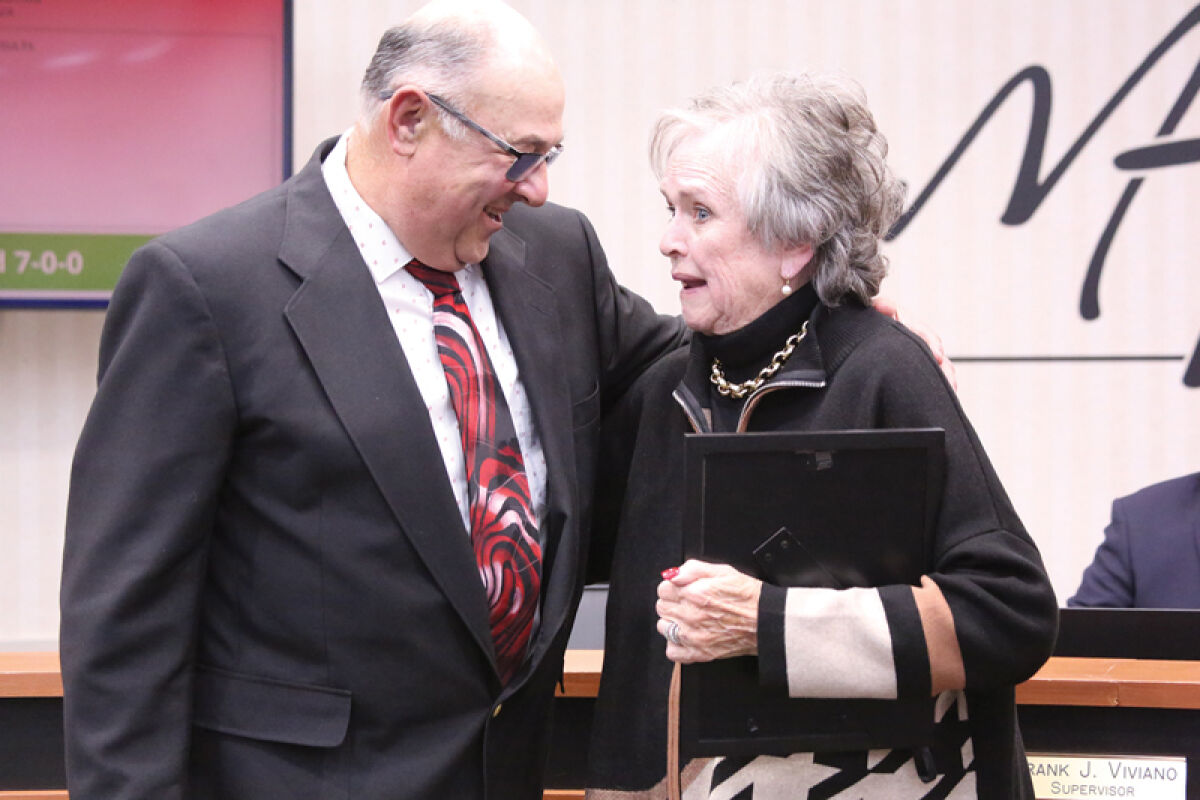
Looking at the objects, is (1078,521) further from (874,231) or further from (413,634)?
(413,634)

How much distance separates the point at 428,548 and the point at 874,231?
73 centimetres

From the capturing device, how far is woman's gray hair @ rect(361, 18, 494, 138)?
158 cm

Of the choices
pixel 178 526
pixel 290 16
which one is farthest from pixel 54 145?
pixel 178 526

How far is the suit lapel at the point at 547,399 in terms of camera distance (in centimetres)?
164

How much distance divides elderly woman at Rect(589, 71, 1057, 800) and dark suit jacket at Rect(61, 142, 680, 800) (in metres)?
0.20

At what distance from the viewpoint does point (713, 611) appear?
142 centimetres

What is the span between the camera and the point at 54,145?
10.7 feet

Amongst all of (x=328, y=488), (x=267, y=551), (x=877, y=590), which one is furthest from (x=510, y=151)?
(x=877, y=590)

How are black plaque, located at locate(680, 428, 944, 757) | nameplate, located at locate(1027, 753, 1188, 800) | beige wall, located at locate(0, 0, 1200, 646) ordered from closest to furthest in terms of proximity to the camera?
1. black plaque, located at locate(680, 428, 944, 757)
2. nameplate, located at locate(1027, 753, 1188, 800)
3. beige wall, located at locate(0, 0, 1200, 646)

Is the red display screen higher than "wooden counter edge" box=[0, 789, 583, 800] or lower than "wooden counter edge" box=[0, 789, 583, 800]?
higher

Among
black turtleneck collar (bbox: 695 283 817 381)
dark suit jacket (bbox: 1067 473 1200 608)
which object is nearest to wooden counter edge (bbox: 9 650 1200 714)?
black turtleneck collar (bbox: 695 283 817 381)

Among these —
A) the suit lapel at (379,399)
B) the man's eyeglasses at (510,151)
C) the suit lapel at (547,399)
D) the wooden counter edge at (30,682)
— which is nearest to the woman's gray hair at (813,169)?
the man's eyeglasses at (510,151)

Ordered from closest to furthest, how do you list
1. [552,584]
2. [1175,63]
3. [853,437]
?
[853,437], [552,584], [1175,63]

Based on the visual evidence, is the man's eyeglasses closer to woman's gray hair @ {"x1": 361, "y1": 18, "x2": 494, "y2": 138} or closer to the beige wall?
woman's gray hair @ {"x1": 361, "y1": 18, "x2": 494, "y2": 138}
